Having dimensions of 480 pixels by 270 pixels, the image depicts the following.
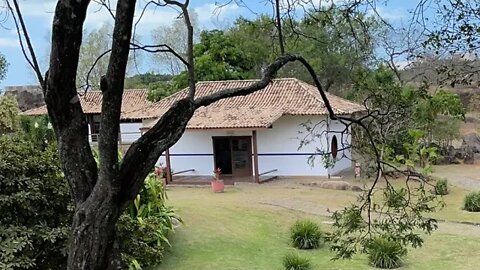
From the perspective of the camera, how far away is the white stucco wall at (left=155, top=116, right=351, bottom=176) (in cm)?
2344

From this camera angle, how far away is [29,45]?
3.29 metres

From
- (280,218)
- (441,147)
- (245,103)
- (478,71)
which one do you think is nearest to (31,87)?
(245,103)

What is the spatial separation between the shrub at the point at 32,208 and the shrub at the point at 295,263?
457 centimetres

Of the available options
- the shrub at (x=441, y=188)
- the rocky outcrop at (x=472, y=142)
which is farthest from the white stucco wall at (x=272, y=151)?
the rocky outcrop at (x=472, y=142)

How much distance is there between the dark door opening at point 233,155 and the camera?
79.7ft

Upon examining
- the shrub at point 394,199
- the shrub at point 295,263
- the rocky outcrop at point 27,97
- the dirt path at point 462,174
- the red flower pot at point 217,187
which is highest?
the rocky outcrop at point 27,97

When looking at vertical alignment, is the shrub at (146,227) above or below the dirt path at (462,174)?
above

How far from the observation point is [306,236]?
1252cm

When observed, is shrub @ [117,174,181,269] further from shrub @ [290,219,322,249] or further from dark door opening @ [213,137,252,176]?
dark door opening @ [213,137,252,176]

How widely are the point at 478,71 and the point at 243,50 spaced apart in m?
24.3

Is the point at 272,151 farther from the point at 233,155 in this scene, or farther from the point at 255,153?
the point at 233,155

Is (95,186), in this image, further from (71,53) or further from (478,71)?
(478,71)

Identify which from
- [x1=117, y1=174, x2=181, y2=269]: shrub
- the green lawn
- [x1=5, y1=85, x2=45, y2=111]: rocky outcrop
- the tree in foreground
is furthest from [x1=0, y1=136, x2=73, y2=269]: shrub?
[x1=5, y1=85, x2=45, y2=111]: rocky outcrop

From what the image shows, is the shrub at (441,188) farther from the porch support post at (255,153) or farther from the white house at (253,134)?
the porch support post at (255,153)
